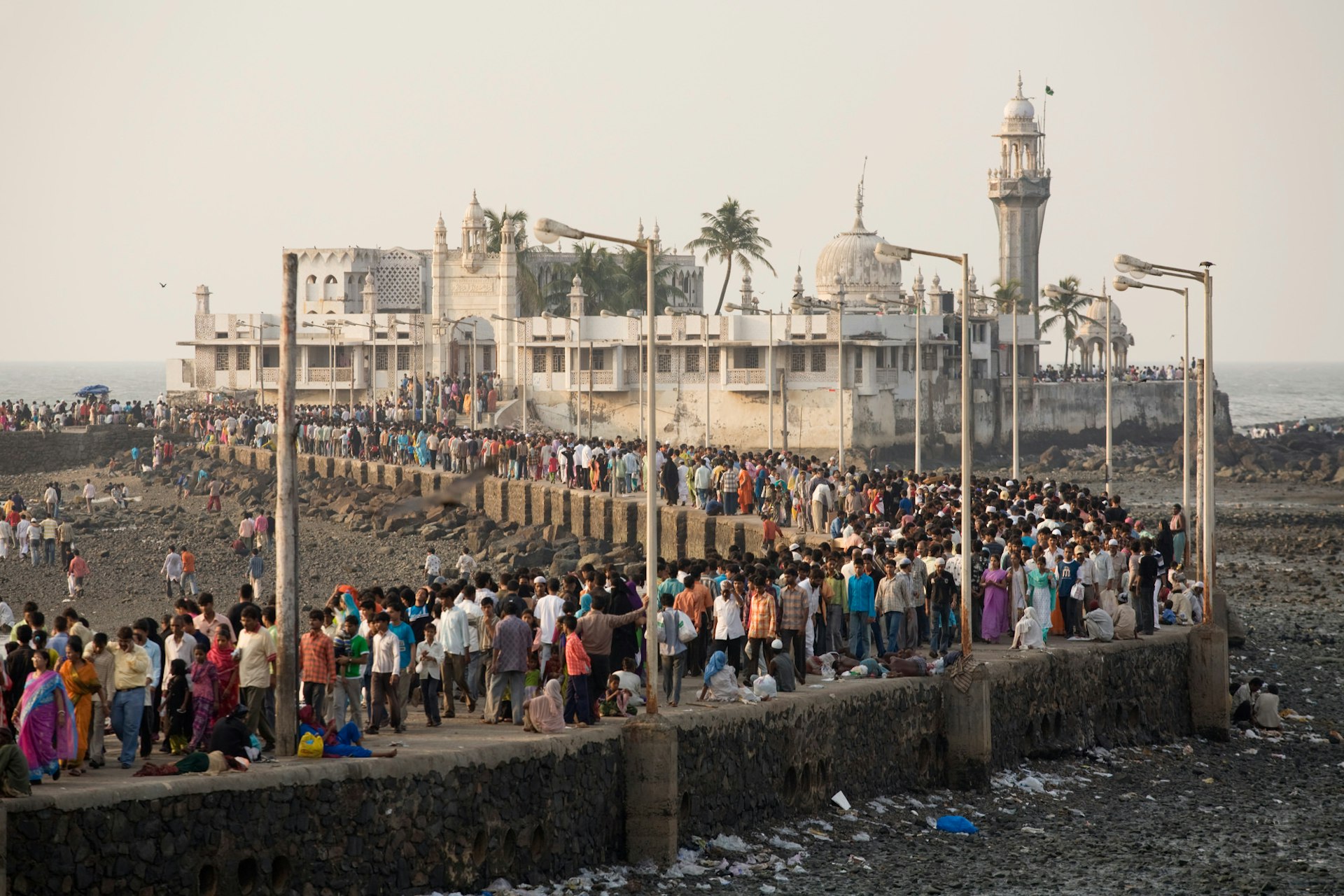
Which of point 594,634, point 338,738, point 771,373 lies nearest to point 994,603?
point 594,634

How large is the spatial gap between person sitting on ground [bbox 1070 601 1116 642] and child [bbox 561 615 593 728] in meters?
9.34

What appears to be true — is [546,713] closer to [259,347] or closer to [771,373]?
[771,373]

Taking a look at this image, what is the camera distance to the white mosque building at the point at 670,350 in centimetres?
6556

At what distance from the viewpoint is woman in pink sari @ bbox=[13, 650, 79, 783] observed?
13.7 meters

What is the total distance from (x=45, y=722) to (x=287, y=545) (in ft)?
9.03

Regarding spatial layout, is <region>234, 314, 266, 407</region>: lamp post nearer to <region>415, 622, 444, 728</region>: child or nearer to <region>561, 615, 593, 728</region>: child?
<region>415, 622, 444, 728</region>: child

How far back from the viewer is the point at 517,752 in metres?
16.0

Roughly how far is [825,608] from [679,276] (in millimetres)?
63062

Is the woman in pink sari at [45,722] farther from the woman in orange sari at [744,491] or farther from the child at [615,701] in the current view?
the woman in orange sari at [744,491]

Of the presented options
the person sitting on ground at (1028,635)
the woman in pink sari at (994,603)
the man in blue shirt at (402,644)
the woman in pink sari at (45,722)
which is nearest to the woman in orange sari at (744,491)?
the woman in pink sari at (994,603)

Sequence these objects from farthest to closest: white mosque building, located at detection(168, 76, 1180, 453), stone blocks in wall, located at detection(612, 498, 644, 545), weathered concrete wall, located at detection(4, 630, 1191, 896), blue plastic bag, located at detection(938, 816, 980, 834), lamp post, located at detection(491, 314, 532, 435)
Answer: white mosque building, located at detection(168, 76, 1180, 453) < lamp post, located at detection(491, 314, 532, 435) < stone blocks in wall, located at detection(612, 498, 644, 545) < blue plastic bag, located at detection(938, 816, 980, 834) < weathered concrete wall, located at detection(4, 630, 1191, 896)

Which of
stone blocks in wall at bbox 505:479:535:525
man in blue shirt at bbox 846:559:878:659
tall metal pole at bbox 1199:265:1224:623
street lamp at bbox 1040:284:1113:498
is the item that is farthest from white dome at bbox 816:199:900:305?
man in blue shirt at bbox 846:559:878:659

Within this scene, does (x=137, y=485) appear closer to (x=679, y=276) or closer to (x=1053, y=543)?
(x=679, y=276)

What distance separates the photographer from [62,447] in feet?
207
